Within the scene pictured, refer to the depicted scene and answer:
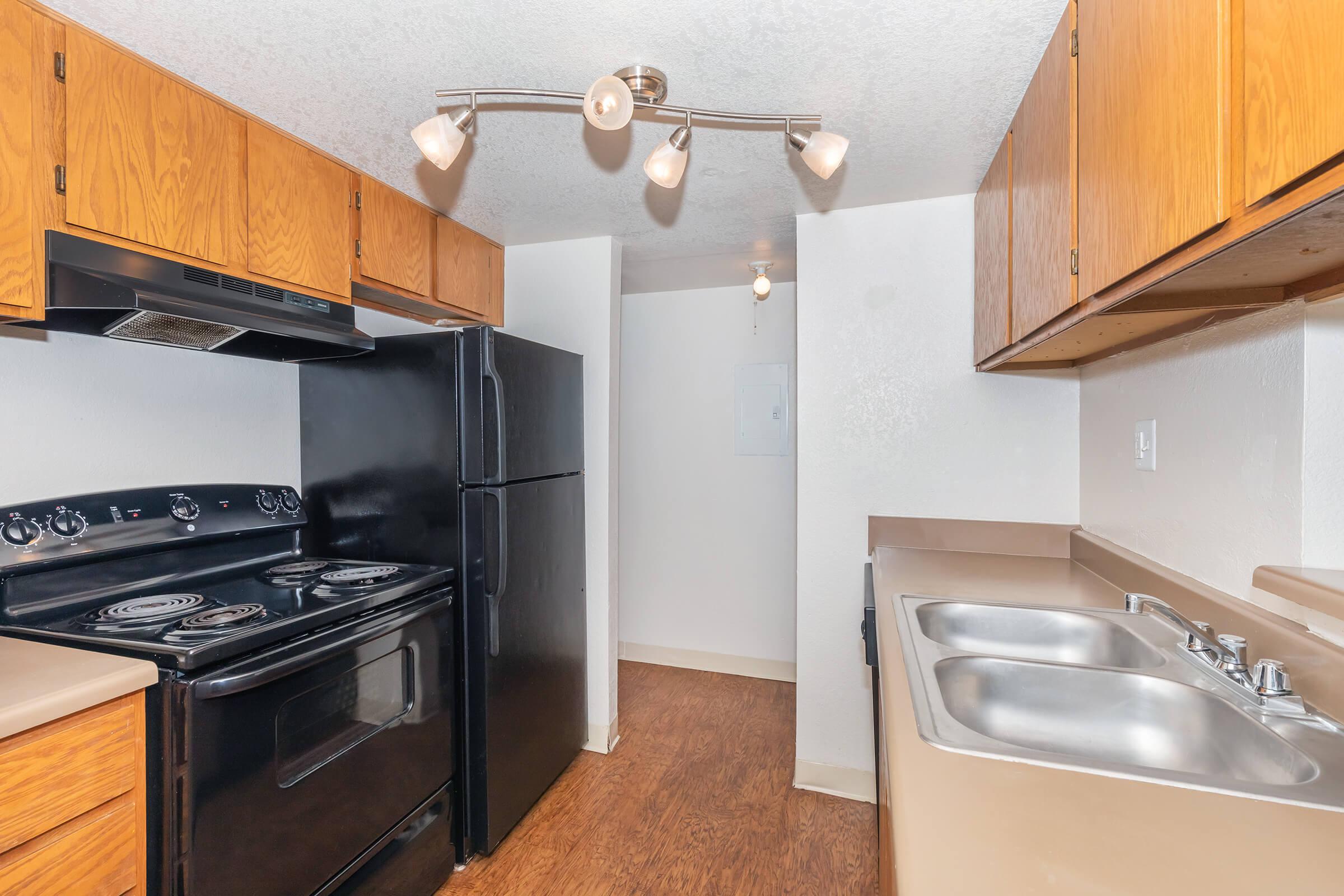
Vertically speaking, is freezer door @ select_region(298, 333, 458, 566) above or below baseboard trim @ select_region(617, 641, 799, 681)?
above

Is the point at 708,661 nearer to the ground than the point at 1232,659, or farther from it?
nearer to the ground

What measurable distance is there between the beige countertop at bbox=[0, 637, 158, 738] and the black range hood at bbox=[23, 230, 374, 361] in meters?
0.71

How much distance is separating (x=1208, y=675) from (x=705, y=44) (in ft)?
5.02

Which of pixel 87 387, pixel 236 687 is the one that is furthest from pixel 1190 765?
pixel 87 387

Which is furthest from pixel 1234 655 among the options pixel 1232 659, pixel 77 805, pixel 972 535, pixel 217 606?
pixel 217 606

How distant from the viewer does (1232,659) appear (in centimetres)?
96

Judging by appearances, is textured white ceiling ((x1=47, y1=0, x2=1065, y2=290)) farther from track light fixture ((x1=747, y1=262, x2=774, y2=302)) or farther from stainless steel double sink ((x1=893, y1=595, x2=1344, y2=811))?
stainless steel double sink ((x1=893, y1=595, x2=1344, y2=811))

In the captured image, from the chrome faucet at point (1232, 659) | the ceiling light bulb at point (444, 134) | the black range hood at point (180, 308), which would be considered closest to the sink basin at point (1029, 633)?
the chrome faucet at point (1232, 659)

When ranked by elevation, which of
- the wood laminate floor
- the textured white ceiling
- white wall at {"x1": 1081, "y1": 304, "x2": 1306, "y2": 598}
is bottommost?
the wood laminate floor

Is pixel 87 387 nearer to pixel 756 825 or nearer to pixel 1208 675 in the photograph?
pixel 756 825

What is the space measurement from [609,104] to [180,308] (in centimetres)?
108

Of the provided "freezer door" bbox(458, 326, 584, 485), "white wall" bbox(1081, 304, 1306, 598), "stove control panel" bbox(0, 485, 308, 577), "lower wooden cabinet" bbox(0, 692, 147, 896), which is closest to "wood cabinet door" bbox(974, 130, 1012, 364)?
"white wall" bbox(1081, 304, 1306, 598)

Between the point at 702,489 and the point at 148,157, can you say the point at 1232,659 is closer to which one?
the point at 148,157

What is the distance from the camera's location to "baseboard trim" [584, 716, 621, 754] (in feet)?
8.71
